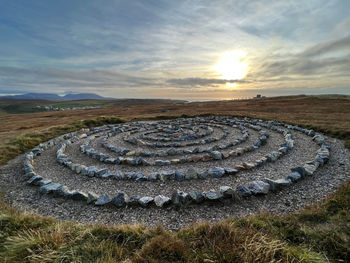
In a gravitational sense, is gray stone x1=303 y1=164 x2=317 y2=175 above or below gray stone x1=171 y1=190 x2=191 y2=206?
above

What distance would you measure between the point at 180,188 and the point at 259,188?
9.87 ft

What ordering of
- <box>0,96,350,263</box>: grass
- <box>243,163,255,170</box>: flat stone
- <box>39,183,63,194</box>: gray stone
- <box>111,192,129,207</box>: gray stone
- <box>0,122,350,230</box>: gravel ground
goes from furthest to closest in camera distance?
<box>243,163,255,170</box>: flat stone
<box>39,183,63,194</box>: gray stone
<box>111,192,129,207</box>: gray stone
<box>0,122,350,230</box>: gravel ground
<box>0,96,350,263</box>: grass

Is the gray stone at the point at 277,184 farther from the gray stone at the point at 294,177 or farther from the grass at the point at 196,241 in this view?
the grass at the point at 196,241

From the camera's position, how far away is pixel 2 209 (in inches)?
219

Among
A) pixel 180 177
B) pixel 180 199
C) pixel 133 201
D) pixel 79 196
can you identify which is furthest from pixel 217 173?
pixel 79 196

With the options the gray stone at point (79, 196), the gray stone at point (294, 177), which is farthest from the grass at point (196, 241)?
the gray stone at point (294, 177)

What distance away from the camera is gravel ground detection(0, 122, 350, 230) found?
5.42m

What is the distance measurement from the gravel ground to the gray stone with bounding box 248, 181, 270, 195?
0.70 feet

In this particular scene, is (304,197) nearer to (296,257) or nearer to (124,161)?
(296,257)

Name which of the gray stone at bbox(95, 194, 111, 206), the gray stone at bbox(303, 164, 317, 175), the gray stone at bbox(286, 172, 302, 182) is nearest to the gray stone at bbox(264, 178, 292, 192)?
the gray stone at bbox(286, 172, 302, 182)

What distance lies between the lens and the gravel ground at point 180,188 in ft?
17.8

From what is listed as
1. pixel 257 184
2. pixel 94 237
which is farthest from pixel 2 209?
pixel 257 184

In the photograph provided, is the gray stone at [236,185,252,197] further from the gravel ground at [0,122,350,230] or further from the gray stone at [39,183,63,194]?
the gray stone at [39,183,63,194]

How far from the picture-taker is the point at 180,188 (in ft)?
23.0
